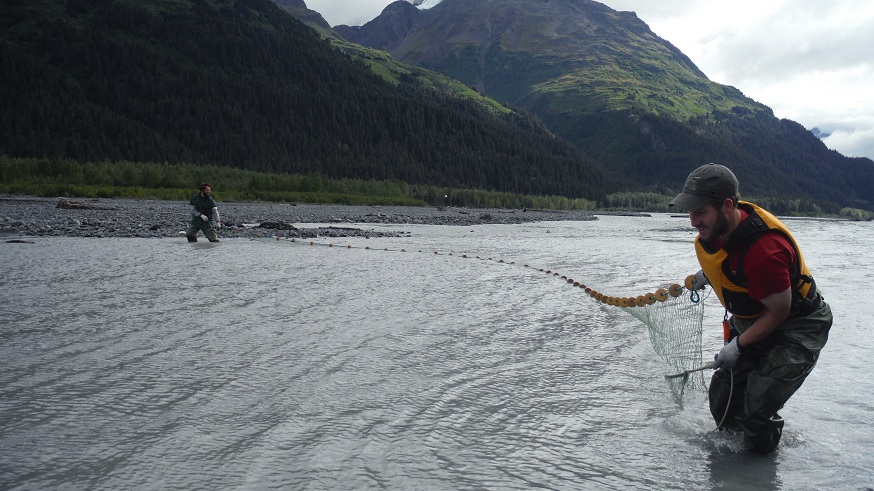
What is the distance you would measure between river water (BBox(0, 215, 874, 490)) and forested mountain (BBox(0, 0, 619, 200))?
91518 mm

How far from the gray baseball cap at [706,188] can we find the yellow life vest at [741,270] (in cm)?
27

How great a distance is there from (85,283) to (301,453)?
924 cm

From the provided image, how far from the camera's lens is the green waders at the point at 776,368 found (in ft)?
16.0

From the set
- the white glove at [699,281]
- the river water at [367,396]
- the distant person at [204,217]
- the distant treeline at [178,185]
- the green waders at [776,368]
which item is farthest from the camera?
the distant treeline at [178,185]

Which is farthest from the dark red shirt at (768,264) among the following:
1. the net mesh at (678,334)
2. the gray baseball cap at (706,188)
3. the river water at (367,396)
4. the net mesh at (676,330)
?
the net mesh at (678,334)

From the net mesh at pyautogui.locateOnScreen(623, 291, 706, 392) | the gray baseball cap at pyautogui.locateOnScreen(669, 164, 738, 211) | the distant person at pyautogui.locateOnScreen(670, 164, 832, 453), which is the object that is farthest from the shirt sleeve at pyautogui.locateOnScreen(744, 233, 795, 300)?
the net mesh at pyautogui.locateOnScreen(623, 291, 706, 392)

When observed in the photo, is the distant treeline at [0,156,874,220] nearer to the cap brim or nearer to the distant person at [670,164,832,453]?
the cap brim

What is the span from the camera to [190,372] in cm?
655

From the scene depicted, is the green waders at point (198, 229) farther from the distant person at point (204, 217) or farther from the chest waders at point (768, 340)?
the chest waders at point (768, 340)

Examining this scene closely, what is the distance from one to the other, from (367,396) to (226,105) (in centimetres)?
12390

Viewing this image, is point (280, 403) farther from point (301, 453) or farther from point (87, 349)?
point (87, 349)

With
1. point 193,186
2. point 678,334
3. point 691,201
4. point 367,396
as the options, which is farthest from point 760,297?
point 193,186

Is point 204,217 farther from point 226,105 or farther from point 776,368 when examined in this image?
point 226,105

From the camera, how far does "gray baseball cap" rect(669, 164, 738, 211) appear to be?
4820 mm
